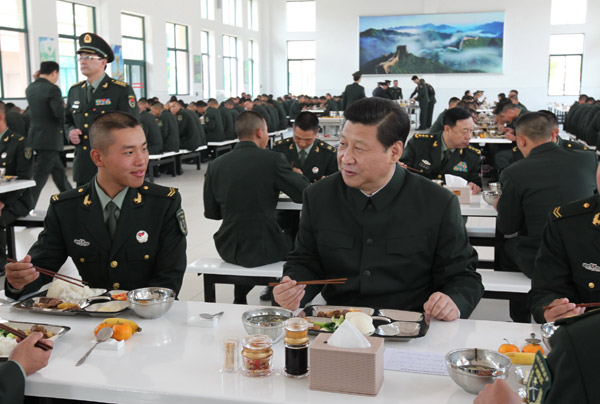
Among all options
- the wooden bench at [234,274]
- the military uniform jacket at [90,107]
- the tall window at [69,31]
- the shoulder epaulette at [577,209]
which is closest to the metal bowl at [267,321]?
the shoulder epaulette at [577,209]

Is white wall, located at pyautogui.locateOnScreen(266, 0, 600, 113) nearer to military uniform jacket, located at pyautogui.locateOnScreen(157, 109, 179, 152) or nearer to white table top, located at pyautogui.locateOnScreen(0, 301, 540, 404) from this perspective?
military uniform jacket, located at pyautogui.locateOnScreen(157, 109, 179, 152)

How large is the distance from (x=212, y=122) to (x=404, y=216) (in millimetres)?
9119

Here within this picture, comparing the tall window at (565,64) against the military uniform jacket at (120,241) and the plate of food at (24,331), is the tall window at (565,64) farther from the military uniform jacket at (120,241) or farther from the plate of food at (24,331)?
the plate of food at (24,331)

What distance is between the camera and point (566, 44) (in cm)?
2048

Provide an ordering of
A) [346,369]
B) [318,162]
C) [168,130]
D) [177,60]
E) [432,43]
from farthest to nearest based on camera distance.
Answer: [432,43], [177,60], [168,130], [318,162], [346,369]

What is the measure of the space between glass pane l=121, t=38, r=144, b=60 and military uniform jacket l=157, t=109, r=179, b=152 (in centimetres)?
569

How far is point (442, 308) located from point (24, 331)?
3.72 ft

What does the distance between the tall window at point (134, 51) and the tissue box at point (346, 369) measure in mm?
13665

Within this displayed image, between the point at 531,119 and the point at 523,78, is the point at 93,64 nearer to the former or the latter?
the point at 531,119

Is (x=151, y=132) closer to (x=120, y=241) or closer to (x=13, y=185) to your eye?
(x=13, y=185)

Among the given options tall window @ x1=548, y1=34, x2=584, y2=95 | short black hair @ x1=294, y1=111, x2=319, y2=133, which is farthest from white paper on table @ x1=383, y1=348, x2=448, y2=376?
tall window @ x1=548, y1=34, x2=584, y2=95

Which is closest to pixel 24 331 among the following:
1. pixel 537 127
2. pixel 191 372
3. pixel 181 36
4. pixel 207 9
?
pixel 191 372

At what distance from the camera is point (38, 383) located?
146cm

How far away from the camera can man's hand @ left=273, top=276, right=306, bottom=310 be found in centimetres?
189
